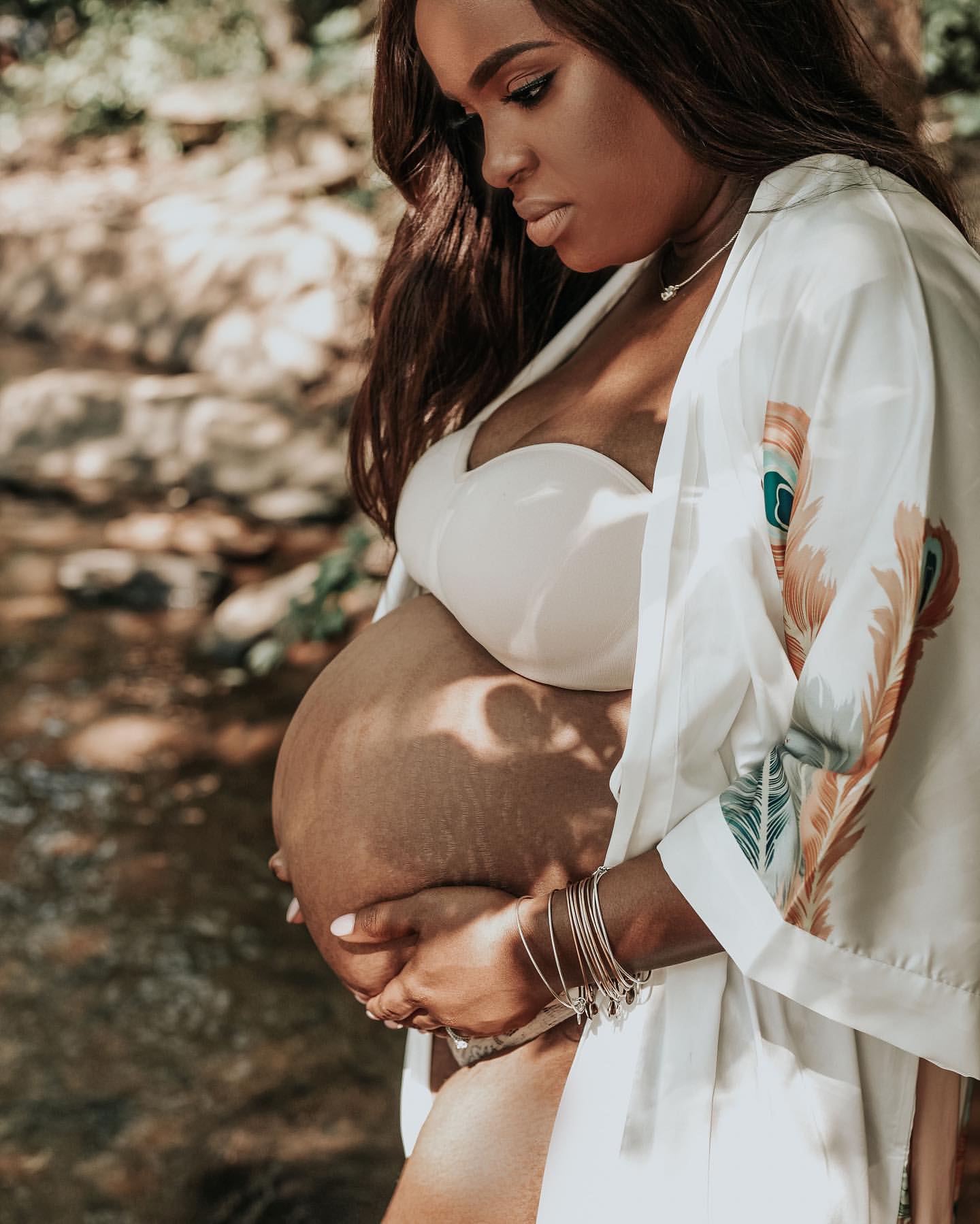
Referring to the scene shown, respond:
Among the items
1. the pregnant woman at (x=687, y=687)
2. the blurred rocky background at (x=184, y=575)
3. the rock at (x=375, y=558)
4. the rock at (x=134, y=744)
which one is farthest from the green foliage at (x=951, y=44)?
the pregnant woman at (x=687, y=687)

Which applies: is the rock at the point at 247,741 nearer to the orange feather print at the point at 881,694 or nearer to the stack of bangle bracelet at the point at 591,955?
the stack of bangle bracelet at the point at 591,955

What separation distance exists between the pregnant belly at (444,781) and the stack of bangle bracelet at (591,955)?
118 mm

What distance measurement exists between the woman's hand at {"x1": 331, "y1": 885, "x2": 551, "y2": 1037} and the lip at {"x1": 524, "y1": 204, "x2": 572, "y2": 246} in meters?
0.74

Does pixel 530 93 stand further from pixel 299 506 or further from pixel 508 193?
pixel 299 506

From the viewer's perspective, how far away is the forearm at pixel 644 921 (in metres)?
1.19

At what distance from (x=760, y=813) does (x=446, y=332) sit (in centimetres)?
99

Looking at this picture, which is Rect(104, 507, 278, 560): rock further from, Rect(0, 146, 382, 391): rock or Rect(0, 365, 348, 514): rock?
Rect(0, 146, 382, 391): rock

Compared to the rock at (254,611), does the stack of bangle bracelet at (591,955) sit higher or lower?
higher

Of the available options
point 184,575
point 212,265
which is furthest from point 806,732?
point 212,265

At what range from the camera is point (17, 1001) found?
10.2 feet

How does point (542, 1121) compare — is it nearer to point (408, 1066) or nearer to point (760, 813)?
point (408, 1066)

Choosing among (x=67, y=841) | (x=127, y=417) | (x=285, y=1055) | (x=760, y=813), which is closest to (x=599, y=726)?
(x=760, y=813)

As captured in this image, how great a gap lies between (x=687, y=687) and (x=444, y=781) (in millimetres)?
349

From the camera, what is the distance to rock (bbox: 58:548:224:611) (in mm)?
5277
